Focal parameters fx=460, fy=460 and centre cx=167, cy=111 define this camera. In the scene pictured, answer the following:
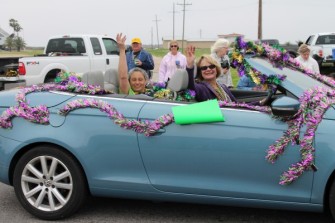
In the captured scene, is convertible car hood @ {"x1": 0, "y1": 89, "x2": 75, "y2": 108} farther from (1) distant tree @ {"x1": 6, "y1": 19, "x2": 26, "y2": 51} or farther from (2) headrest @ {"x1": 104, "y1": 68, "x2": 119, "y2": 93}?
(1) distant tree @ {"x1": 6, "y1": 19, "x2": 26, "y2": 51}

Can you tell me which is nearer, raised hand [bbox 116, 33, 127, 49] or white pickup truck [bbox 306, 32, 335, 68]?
raised hand [bbox 116, 33, 127, 49]

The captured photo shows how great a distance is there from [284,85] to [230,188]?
37.3 inches

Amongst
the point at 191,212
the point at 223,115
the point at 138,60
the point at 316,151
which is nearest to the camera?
the point at 316,151

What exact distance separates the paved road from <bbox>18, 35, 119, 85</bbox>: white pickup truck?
847 centimetres

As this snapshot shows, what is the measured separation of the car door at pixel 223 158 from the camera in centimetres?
341

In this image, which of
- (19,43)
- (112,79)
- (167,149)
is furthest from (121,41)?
(19,43)

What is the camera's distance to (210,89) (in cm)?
416

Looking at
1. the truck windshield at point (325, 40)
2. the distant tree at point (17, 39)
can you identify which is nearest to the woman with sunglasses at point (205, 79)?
the truck windshield at point (325, 40)

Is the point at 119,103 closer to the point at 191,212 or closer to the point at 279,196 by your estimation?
the point at 191,212

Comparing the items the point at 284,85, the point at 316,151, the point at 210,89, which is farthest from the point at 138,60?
the point at 316,151

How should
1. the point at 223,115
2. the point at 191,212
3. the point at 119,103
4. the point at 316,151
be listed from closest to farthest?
the point at 316,151, the point at 223,115, the point at 119,103, the point at 191,212

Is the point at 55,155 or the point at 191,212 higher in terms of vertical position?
the point at 55,155

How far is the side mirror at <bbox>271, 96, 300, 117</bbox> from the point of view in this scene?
3320 millimetres

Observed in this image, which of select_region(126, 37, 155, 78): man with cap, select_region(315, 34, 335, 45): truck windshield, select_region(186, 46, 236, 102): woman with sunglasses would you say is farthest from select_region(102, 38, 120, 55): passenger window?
select_region(186, 46, 236, 102): woman with sunglasses
